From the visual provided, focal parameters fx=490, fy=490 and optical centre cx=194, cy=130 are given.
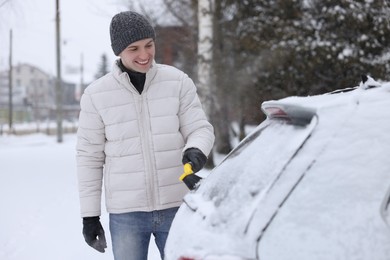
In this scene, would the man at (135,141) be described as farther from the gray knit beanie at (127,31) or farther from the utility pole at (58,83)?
the utility pole at (58,83)

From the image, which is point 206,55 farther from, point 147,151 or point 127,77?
point 147,151

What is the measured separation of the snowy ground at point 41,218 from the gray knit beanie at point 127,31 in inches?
108

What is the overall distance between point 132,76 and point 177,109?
31 cm

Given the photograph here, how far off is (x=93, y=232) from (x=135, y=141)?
586mm

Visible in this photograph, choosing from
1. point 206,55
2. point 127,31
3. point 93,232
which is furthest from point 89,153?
point 206,55

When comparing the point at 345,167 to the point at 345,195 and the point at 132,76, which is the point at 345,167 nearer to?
the point at 345,195

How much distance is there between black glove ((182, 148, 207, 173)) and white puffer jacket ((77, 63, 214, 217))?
5 centimetres

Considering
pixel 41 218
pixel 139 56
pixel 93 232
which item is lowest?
pixel 41 218

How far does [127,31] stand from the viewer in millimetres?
2609

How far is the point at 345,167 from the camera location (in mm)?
1576

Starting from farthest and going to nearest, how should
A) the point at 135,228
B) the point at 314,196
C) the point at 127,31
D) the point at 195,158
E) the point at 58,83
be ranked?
the point at 58,83
the point at 135,228
the point at 127,31
the point at 195,158
the point at 314,196

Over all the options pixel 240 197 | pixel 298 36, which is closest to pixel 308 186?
pixel 240 197

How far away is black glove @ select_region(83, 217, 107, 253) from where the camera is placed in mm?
2748

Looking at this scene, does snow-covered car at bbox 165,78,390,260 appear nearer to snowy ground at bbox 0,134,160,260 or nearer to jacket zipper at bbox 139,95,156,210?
jacket zipper at bbox 139,95,156,210
